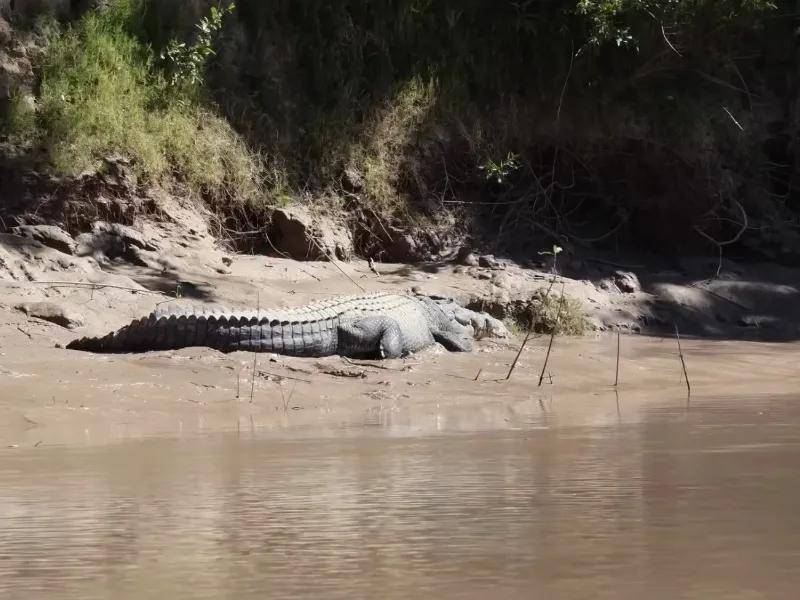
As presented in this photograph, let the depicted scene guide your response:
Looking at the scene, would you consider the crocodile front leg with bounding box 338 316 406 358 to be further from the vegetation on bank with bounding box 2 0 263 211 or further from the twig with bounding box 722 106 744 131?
the twig with bounding box 722 106 744 131

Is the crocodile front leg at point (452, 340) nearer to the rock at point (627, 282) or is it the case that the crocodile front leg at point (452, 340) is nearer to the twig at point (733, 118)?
the rock at point (627, 282)

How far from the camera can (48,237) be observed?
9383 mm

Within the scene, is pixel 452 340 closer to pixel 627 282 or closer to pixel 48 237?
pixel 627 282

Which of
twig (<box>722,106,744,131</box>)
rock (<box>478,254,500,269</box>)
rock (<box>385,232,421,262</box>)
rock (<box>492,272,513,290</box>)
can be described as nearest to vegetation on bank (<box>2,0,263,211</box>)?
rock (<box>385,232,421,262</box>)

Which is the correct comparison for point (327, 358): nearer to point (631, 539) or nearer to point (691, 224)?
point (631, 539)

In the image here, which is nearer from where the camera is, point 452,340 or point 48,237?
point 452,340

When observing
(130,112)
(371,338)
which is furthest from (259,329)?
(130,112)

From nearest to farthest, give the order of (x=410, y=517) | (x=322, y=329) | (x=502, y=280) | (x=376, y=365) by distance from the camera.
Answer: (x=410, y=517)
(x=376, y=365)
(x=322, y=329)
(x=502, y=280)

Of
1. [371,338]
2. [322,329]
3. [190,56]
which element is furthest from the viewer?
[190,56]

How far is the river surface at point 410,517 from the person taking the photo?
7.68 feet

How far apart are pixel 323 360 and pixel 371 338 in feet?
2.72

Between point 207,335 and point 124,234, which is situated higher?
point 124,234

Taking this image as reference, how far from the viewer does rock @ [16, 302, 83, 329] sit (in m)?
7.85

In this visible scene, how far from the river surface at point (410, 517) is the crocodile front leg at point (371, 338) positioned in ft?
10.8
